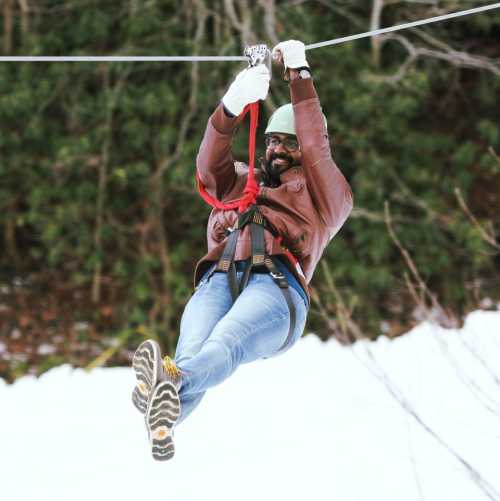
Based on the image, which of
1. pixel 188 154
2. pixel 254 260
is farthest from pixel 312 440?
pixel 188 154

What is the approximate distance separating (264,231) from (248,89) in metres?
0.35

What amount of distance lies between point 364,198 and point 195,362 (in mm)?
4437

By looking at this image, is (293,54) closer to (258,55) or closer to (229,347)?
(258,55)

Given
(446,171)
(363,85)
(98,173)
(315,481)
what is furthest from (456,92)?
(315,481)

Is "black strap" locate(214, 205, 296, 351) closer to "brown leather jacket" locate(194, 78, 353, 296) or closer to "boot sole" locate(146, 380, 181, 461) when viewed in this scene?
"brown leather jacket" locate(194, 78, 353, 296)

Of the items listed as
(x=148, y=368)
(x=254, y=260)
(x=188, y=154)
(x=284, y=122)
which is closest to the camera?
(x=148, y=368)

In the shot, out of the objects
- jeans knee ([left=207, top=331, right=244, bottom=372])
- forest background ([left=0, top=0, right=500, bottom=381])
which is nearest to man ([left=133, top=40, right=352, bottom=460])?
jeans knee ([left=207, top=331, right=244, bottom=372])

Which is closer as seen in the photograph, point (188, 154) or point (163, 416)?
point (163, 416)

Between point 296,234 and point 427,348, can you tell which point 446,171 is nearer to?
point 427,348

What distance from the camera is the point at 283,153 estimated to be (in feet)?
6.98

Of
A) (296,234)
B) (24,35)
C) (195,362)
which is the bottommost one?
(195,362)

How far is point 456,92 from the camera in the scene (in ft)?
23.0

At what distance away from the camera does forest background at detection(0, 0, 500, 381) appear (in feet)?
19.9

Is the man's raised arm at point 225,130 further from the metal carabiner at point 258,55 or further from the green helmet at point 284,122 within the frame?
the green helmet at point 284,122
